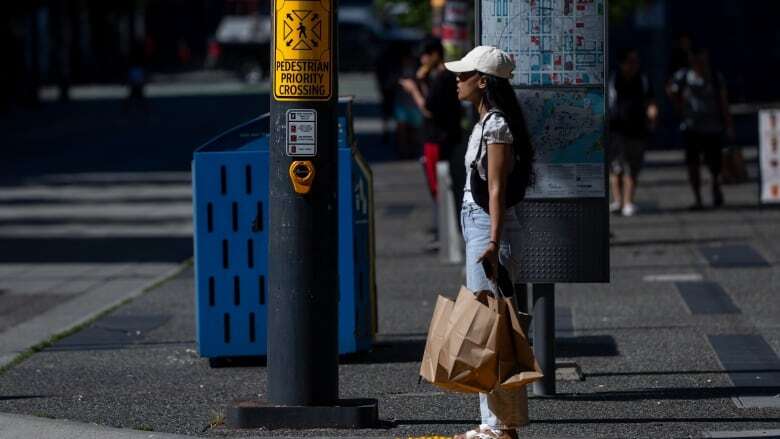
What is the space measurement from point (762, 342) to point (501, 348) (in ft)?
12.3

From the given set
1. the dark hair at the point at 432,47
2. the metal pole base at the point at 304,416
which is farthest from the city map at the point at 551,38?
the dark hair at the point at 432,47

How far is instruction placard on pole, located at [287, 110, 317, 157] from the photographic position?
727 centimetres

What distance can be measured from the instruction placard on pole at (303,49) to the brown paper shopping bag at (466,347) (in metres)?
1.21

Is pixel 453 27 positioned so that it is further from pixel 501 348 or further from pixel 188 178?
pixel 501 348

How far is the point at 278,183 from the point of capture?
7.35m

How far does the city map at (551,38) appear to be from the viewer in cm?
811

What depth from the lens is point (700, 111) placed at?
57.8 feet

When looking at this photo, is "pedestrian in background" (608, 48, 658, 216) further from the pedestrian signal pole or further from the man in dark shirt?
the pedestrian signal pole

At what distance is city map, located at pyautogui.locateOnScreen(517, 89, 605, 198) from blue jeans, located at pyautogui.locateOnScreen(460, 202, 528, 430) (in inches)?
41.0

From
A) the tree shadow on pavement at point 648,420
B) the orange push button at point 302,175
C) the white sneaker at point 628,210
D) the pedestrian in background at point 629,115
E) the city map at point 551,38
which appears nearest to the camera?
the orange push button at point 302,175

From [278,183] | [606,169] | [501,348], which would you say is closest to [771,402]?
[606,169]

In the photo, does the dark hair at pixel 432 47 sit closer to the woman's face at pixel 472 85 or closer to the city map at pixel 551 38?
the city map at pixel 551 38

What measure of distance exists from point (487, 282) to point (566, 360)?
2589mm

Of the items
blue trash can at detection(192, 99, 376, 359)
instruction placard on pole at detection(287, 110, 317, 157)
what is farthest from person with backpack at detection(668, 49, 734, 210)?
instruction placard on pole at detection(287, 110, 317, 157)
